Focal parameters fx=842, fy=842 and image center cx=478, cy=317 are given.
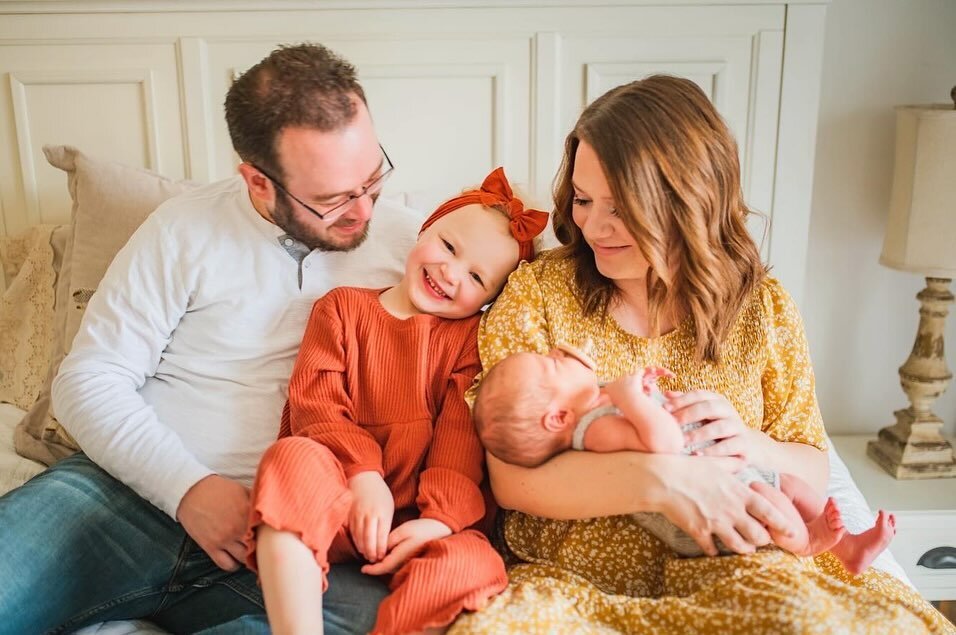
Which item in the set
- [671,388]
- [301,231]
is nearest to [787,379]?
[671,388]

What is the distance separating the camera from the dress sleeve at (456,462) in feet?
4.45

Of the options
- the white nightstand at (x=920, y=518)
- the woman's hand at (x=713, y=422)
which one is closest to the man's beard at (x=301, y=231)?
the woman's hand at (x=713, y=422)

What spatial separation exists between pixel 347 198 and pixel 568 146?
422 millimetres

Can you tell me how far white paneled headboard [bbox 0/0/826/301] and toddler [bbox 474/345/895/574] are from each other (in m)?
0.97

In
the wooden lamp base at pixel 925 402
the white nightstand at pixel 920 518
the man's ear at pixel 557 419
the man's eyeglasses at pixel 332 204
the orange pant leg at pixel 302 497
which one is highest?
the man's eyeglasses at pixel 332 204

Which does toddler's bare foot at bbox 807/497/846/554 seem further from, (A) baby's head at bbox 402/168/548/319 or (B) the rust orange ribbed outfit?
(A) baby's head at bbox 402/168/548/319

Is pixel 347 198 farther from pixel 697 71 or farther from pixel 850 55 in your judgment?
pixel 850 55

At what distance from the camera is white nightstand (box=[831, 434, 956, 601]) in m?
2.11

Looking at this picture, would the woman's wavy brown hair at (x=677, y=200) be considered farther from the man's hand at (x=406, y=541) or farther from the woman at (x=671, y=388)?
the man's hand at (x=406, y=541)

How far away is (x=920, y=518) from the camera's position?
2105 mm

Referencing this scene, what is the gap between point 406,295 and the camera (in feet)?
5.22

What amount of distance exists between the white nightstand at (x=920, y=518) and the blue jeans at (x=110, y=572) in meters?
1.46

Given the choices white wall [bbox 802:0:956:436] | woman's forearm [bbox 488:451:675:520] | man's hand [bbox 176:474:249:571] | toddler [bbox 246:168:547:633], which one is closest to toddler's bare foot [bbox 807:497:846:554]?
woman's forearm [bbox 488:451:675:520]

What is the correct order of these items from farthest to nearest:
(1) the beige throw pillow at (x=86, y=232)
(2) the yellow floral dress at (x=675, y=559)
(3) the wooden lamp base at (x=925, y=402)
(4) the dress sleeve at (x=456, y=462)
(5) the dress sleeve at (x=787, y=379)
A: (3) the wooden lamp base at (x=925, y=402) → (1) the beige throw pillow at (x=86, y=232) → (5) the dress sleeve at (x=787, y=379) → (4) the dress sleeve at (x=456, y=462) → (2) the yellow floral dress at (x=675, y=559)
